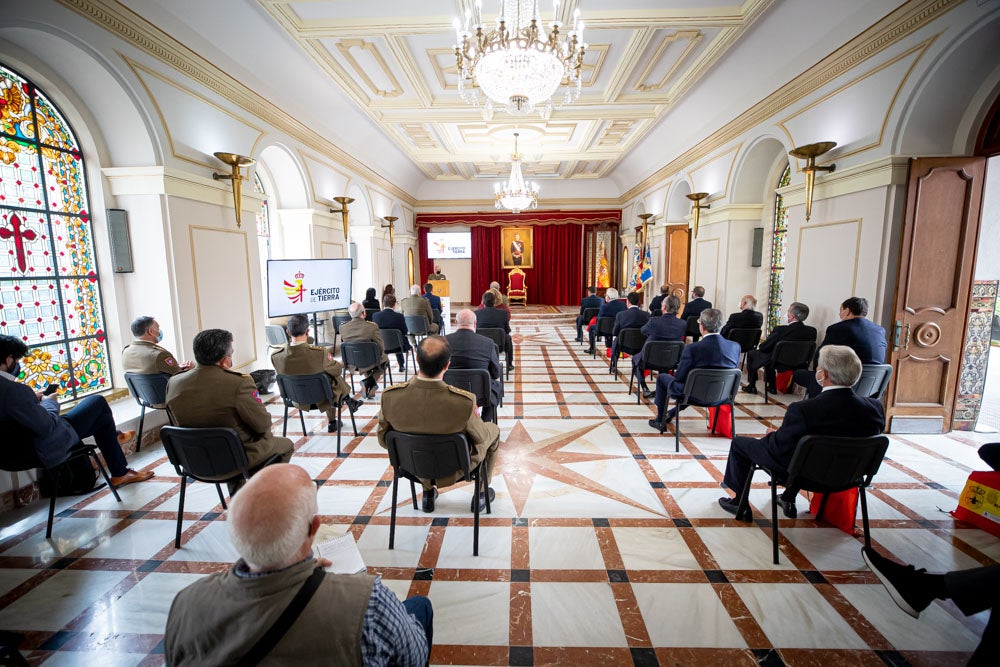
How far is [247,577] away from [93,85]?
4.18m

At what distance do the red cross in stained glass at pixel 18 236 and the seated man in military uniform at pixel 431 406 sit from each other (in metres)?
3.01

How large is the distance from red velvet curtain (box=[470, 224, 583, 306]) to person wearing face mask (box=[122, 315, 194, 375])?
11.0 m

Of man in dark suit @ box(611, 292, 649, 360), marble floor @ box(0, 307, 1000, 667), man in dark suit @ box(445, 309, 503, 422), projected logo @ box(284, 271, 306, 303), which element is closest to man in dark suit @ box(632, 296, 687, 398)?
man in dark suit @ box(611, 292, 649, 360)

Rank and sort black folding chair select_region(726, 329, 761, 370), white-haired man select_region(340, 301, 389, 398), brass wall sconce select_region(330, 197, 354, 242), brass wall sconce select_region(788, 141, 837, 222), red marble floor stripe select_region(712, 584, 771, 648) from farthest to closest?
brass wall sconce select_region(330, 197, 354, 242), black folding chair select_region(726, 329, 761, 370), white-haired man select_region(340, 301, 389, 398), brass wall sconce select_region(788, 141, 837, 222), red marble floor stripe select_region(712, 584, 771, 648)

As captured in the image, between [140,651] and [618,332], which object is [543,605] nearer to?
[140,651]

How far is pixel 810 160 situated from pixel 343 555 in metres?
5.06

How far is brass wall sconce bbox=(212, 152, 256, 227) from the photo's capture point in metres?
4.14

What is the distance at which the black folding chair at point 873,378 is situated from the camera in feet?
10.9

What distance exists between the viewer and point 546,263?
573 inches

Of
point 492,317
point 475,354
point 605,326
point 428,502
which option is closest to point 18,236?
point 475,354

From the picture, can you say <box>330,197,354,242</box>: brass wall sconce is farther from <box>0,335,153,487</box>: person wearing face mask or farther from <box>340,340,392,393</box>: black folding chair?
<box>0,335,153,487</box>: person wearing face mask

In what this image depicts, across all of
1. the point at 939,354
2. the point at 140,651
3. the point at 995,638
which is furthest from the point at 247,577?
the point at 939,354

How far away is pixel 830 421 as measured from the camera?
6.77 ft

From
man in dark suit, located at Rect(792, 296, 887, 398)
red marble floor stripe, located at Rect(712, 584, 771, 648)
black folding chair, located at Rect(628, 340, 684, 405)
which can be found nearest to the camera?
red marble floor stripe, located at Rect(712, 584, 771, 648)
